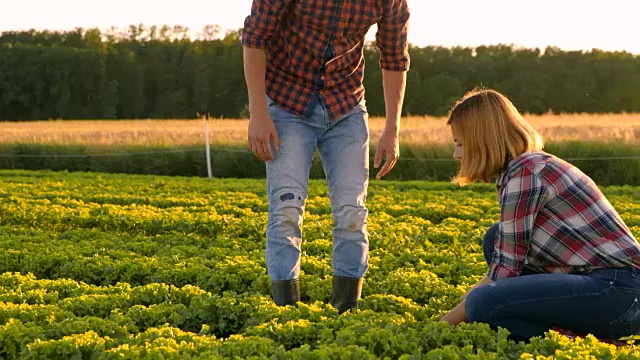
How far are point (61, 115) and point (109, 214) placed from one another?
51441mm

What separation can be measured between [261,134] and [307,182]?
462mm

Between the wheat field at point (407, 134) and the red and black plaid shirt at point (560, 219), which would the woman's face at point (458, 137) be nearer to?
the red and black plaid shirt at point (560, 219)

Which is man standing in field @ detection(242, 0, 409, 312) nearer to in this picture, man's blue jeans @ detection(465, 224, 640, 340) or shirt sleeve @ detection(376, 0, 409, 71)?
shirt sleeve @ detection(376, 0, 409, 71)

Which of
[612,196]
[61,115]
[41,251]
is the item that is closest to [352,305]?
[41,251]

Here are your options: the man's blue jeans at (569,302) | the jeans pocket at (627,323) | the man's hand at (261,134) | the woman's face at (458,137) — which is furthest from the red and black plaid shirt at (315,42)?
the jeans pocket at (627,323)

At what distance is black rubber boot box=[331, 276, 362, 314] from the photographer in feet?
15.8

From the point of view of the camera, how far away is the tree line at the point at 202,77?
162ft

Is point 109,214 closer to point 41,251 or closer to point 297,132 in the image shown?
point 41,251

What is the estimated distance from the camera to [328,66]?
182 inches

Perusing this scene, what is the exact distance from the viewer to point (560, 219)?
3977 mm

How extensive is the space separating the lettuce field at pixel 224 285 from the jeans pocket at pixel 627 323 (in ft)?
0.53

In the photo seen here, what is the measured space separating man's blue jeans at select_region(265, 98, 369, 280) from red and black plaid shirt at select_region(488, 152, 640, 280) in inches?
38.8

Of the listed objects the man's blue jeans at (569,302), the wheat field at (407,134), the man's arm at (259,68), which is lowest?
the wheat field at (407,134)

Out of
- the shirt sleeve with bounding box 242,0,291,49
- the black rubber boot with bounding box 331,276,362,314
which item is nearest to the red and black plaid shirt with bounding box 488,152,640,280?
the black rubber boot with bounding box 331,276,362,314
